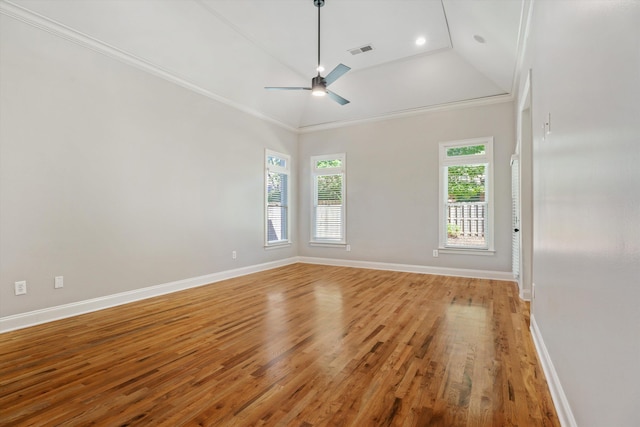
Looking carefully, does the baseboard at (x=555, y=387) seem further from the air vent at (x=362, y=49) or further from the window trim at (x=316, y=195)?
the window trim at (x=316, y=195)

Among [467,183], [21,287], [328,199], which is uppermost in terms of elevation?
[467,183]

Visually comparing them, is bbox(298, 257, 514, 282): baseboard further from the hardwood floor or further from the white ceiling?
the white ceiling

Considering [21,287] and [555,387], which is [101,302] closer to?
[21,287]

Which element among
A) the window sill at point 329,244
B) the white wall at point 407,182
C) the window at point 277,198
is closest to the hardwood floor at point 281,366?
the white wall at point 407,182

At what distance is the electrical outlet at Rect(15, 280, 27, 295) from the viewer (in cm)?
321

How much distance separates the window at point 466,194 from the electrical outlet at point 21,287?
598cm

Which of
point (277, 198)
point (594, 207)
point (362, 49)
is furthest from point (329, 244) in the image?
point (594, 207)

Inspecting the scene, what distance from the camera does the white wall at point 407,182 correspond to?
18.1 feet

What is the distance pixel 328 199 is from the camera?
7301 millimetres

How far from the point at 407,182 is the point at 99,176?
5055 mm

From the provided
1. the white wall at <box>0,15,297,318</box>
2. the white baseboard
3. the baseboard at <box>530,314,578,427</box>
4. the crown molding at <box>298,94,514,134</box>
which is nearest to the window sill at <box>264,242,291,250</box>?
the white baseboard

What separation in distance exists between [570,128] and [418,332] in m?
2.13

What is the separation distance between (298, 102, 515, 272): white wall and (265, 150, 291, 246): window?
2.89ft

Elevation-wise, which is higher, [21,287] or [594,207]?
[594,207]
